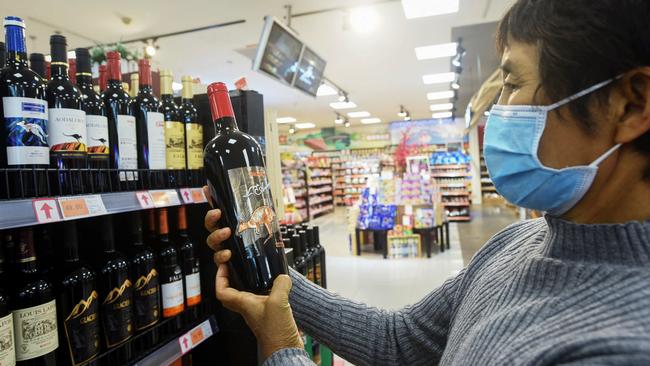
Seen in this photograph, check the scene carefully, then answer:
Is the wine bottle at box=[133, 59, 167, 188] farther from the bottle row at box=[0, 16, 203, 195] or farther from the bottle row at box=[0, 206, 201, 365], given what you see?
the bottle row at box=[0, 206, 201, 365]

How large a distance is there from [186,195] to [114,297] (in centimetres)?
40

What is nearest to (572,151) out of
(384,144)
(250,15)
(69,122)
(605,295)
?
(605,295)

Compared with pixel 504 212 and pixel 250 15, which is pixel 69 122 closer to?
pixel 250 15

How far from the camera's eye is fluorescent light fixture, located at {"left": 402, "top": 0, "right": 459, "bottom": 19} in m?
4.86

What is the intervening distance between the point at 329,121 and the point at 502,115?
1581 cm

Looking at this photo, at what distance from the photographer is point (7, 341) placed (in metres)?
0.88

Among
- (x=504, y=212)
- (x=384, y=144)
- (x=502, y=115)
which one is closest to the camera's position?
(x=502, y=115)

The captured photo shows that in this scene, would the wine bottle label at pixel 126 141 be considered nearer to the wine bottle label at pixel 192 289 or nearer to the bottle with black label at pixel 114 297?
the bottle with black label at pixel 114 297

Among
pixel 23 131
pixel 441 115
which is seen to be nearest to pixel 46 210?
pixel 23 131

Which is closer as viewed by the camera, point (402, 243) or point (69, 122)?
point (69, 122)

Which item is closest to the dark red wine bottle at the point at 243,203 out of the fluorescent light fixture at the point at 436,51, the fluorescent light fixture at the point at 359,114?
the fluorescent light fixture at the point at 436,51

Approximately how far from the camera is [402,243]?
6.75 meters

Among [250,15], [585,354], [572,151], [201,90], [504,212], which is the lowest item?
[504,212]

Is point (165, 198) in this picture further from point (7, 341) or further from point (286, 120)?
point (286, 120)
